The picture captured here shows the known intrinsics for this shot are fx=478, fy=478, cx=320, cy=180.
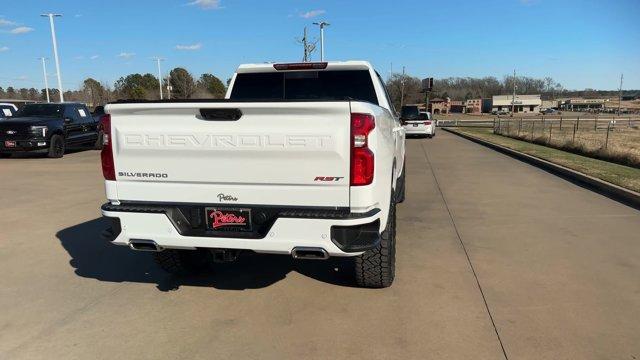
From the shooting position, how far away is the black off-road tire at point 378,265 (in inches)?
156

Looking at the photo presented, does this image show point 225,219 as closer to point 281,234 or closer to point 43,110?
point 281,234

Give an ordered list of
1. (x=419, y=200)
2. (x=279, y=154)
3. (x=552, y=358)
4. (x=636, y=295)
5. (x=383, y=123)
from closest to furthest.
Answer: (x=552, y=358) → (x=279, y=154) → (x=383, y=123) → (x=636, y=295) → (x=419, y=200)

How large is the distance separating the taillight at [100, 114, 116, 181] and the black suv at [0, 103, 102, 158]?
11564 mm

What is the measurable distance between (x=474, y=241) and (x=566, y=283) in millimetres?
1470

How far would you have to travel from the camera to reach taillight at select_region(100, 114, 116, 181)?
3.62 metres

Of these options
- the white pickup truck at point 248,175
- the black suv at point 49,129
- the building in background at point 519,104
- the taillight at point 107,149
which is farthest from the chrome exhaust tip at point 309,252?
the building in background at point 519,104

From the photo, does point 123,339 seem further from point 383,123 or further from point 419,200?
point 419,200

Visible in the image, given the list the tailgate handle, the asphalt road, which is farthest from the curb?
the tailgate handle

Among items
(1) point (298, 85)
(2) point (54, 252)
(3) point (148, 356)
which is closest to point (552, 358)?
(3) point (148, 356)

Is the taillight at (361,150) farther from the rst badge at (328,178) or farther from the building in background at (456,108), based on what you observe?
the building in background at (456,108)

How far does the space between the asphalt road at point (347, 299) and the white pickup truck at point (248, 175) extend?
61cm

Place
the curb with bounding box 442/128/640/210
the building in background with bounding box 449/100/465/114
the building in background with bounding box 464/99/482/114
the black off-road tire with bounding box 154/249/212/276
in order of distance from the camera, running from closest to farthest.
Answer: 1. the black off-road tire with bounding box 154/249/212/276
2. the curb with bounding box 442/128/640/210
3. the building in background with bounding box 464/99/482/114
4. the building in background with bounding box 449/100/465/114

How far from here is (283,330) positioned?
3.52m

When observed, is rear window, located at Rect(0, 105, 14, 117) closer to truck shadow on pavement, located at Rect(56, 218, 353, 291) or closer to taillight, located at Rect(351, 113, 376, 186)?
truck shadow on pavement, located at Rect(56, 218, 353, 291)
